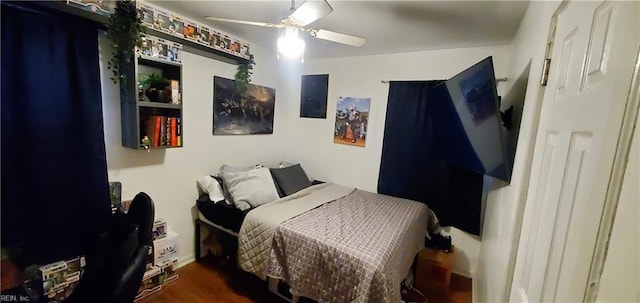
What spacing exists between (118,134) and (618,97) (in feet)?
7.93

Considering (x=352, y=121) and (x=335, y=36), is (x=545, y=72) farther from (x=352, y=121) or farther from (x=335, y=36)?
(x=352, y=121)

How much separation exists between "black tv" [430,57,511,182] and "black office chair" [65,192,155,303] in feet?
5.80

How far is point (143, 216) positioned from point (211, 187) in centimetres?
108

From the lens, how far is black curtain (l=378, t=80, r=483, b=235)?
2.47m

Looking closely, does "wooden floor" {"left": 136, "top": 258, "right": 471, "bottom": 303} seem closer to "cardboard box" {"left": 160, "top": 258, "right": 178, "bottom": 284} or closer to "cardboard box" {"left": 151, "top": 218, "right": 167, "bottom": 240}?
"cardboard box" {"left": 160, "top": 258, "right": 178, "bottom": 284}

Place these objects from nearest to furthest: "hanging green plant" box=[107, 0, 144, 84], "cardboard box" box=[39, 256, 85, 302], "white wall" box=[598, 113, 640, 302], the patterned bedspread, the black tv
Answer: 1. "white wall" box=[598, 113, 640, 302]
2. "cardboard box" box=[39, 256, 85, 302]
3. "hanging green plant" box=[107, 0, 144, 84]
4. the black tv
5. the patterned bedspread

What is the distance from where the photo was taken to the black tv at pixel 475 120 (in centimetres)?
120

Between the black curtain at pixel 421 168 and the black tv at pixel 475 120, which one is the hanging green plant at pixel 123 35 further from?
the black curtain at pixel 421 168

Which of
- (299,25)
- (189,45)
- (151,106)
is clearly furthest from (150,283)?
(299,25)

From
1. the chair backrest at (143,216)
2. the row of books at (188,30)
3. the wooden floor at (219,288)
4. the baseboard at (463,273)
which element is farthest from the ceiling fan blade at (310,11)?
the baseboard at (463,273)

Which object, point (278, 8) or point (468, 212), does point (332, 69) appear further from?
point (468, 212)

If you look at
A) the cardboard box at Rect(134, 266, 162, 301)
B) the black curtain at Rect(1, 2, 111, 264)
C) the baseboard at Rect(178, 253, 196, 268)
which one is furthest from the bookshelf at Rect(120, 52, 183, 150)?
the baseboard at Rect(178, 253, 196, 268)

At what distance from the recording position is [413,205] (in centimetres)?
245

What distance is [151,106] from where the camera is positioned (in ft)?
6.07
